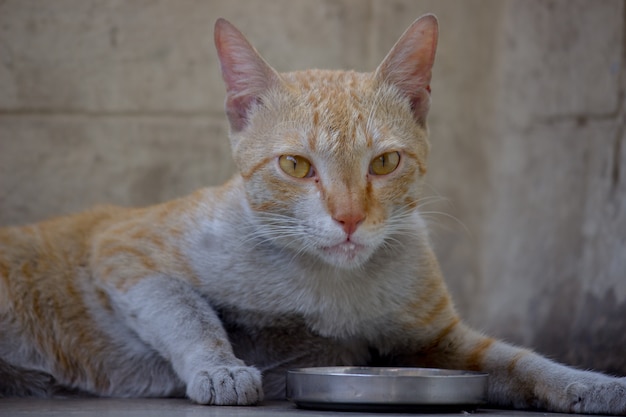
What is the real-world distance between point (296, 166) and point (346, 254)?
0.29 m

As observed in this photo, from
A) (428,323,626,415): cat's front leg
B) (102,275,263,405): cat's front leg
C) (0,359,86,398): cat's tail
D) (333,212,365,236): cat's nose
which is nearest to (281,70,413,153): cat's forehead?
(333,212,365,236): cat's nose

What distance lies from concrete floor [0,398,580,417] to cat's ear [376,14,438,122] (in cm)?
97

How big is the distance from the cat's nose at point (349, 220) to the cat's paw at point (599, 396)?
2.36 ft

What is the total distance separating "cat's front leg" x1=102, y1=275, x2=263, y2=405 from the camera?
2523mm

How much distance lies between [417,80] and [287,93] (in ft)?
1.32

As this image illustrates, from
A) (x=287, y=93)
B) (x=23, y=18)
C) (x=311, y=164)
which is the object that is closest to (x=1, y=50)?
(x=23, y=18)

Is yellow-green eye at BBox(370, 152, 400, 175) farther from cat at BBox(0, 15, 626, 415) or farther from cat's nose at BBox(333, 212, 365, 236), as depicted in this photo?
cat's nose at BBox(333, 212, 365, 236)

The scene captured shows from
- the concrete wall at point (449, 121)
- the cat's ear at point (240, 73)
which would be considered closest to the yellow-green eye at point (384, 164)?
the cat's ear at point (240, 73)

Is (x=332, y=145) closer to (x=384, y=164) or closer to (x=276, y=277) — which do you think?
(x=384, y=164)

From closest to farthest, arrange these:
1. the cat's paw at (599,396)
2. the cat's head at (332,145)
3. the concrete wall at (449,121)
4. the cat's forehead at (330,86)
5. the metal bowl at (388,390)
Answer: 1. the metal bowl at (388,390)
2. the cat's paw at (599,396)
3. the cat's head at (332,145)
4. the cat's forehead at (330,86)
5. the concrete wall at (449,121)

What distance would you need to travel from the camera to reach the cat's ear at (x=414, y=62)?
9.29 ft

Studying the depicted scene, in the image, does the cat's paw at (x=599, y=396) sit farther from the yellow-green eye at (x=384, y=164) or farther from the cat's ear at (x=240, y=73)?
the cat's ear at (x=240, y=73)

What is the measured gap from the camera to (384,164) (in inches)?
106

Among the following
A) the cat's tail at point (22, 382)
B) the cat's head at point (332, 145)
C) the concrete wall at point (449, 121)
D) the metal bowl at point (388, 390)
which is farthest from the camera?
the concrete wall at point (449, 121)
